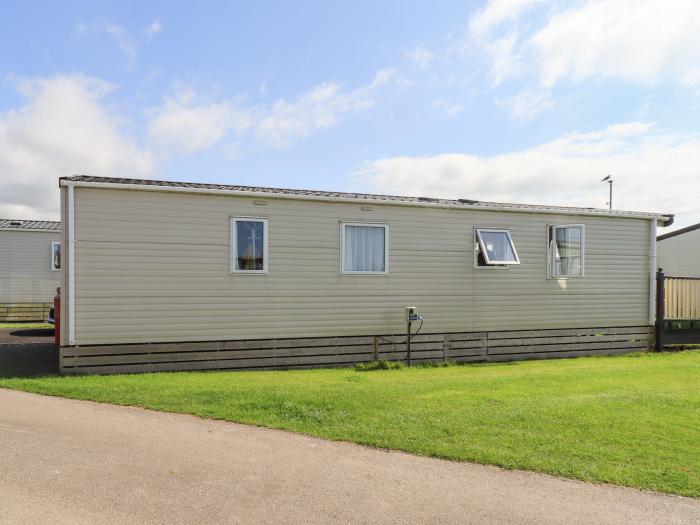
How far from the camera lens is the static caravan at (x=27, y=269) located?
754 inches

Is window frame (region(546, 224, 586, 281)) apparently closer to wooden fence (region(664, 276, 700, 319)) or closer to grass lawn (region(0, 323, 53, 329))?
wooden fence (region(664, 276, 700, 319))

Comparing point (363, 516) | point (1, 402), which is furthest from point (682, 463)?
point (1, 402)

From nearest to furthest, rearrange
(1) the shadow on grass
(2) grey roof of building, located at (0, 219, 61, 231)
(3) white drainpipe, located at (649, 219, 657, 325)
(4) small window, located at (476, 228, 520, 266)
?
(1) the shadow on grass < (4) small window, located at (476, 228, 520, 266) < (3) white drainpipe, located at (649, 219, 657, 325) < (2) grey roof of building, located at (0, 219, 61, 231)

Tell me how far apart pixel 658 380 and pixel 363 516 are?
679cm

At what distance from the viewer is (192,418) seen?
5.93 metres

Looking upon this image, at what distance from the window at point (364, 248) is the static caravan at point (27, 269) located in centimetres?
1378

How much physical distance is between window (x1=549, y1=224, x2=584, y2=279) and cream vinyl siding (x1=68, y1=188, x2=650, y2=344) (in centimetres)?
20

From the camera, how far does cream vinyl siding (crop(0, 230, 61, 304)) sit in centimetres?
1916

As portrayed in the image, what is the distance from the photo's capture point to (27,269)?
19.4m

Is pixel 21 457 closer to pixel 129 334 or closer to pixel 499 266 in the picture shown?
pixel 129 334

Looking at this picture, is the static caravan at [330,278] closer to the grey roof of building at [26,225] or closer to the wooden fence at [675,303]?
the wooden fence at [675,303]

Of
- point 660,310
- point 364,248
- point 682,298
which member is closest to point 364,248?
point 364,248

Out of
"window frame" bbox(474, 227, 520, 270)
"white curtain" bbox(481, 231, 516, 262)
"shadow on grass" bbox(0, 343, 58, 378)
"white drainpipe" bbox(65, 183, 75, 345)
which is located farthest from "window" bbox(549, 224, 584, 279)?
"shadow on grass" bbox(0, 343, 58, 378)

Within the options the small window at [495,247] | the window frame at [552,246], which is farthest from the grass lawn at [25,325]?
the window frame at [552,246]
